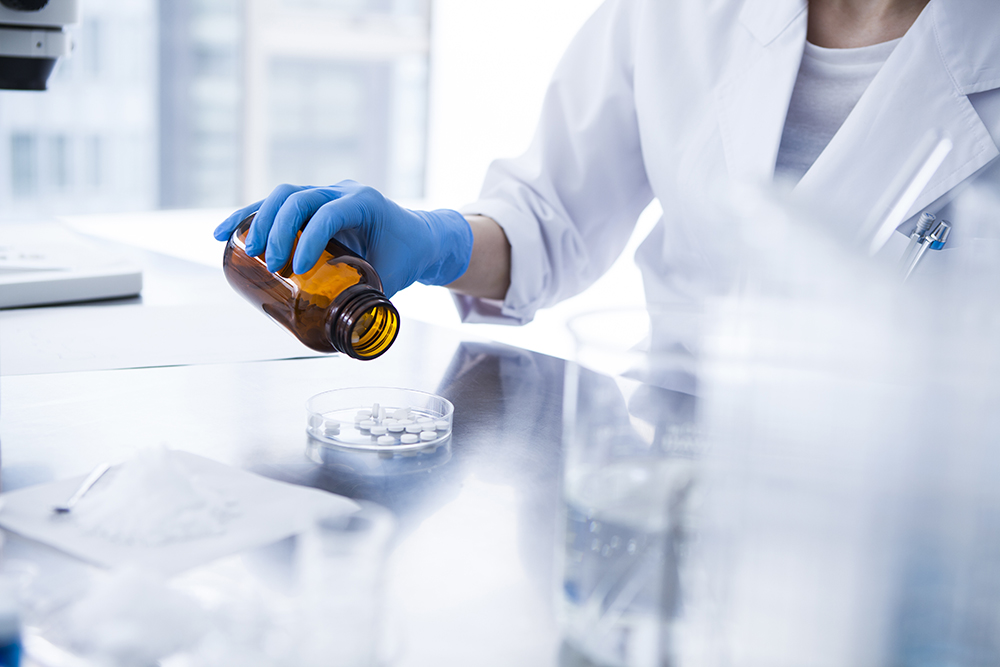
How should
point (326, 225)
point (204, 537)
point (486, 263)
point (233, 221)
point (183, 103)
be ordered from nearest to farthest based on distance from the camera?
point (204, 537), point (326, 225), point (233, 221), point (486, 263), point (183, 103)

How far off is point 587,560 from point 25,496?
1.18ft

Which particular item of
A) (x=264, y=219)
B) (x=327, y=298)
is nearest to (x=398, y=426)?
(x=327, y=298)

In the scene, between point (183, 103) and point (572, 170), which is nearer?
point (572, 170)

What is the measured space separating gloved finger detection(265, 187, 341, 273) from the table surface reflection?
13 centimetres

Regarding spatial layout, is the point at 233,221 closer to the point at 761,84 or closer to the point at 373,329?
the point at 373,329

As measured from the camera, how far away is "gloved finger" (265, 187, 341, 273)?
785 mm

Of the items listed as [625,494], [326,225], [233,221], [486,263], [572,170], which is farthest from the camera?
[572,170]

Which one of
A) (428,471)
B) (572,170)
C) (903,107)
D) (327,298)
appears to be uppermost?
(903,107)

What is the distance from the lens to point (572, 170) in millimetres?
1343

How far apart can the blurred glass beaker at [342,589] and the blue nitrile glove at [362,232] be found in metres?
0.39

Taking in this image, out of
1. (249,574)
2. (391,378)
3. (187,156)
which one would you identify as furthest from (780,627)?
(187,156)

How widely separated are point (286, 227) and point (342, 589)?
1.56 ft

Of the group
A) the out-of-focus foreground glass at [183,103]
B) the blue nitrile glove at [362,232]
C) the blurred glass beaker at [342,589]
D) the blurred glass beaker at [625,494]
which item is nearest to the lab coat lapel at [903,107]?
the blue nitrile glove at [362,232]

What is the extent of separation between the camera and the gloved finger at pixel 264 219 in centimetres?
81
